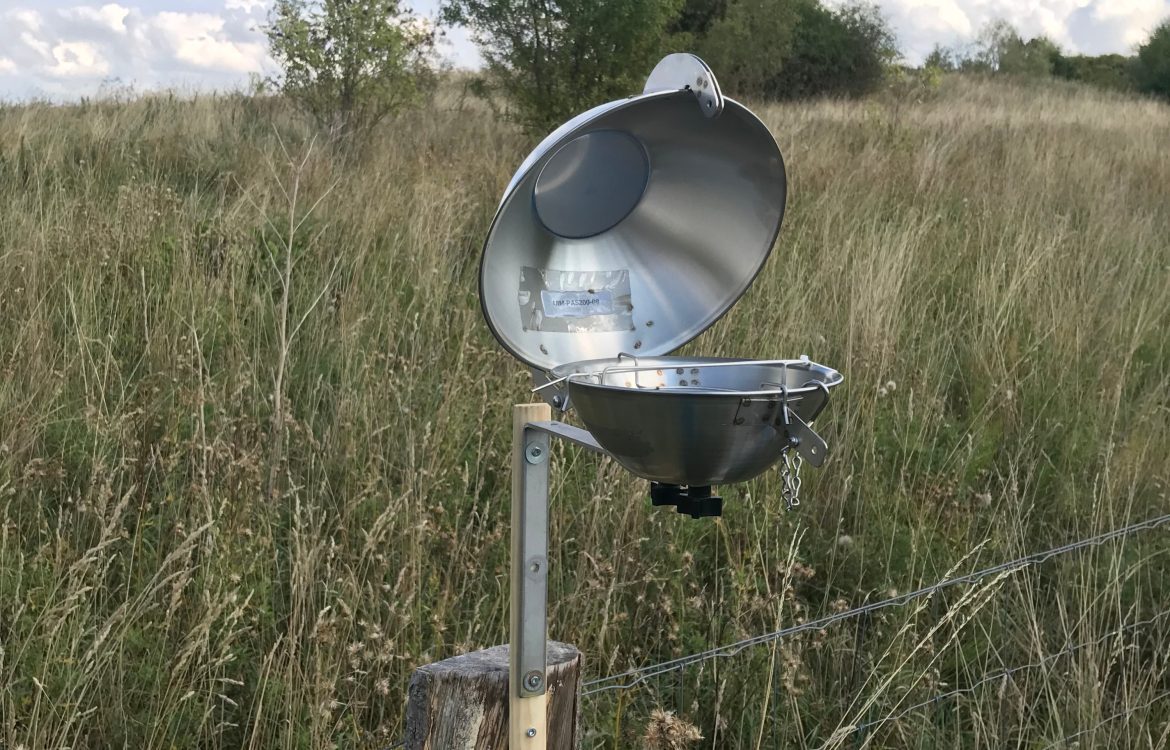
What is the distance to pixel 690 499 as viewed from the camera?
116 centimetres

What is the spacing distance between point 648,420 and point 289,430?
6.43 feet

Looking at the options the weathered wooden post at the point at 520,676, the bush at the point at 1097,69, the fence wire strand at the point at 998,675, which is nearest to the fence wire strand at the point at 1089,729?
the fence wire strand at the point at 998,675

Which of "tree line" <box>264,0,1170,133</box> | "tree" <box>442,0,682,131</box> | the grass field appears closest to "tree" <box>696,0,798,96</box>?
"tree line" <box>264,0,1170,133</box>

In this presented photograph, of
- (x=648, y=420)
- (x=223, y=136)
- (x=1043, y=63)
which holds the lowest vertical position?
(x=648, y=420)

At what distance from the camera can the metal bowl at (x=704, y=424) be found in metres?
1.02

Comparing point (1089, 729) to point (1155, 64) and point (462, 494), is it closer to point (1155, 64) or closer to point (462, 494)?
point (462, 494)

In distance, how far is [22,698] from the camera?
1948 mm

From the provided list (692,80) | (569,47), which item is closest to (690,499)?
(692,80)

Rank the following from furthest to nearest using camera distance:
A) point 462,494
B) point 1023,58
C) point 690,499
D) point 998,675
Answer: point 1023,58, point 462,494, point 998,675, point 690,499

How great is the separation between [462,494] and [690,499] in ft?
5.40

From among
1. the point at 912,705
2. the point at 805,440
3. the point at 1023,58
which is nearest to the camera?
the point at 805,440

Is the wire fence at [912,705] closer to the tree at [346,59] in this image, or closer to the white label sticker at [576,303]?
the white label sticker at [576,303]

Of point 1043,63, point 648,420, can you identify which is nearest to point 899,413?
point 648,420

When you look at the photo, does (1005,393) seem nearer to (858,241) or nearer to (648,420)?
(858,241)
